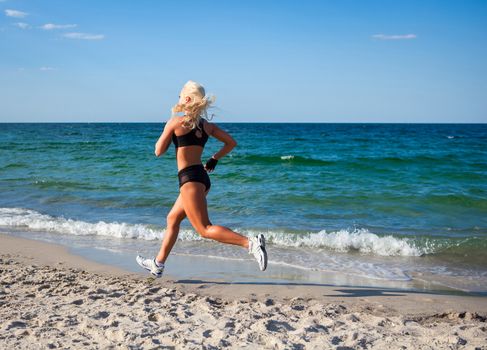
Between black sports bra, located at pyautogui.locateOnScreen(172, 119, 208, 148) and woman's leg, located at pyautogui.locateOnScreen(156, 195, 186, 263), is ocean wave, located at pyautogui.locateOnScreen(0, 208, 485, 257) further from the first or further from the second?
black sports bra, located at pyautogui.locateOnScreen(172, 119, 208, 148)

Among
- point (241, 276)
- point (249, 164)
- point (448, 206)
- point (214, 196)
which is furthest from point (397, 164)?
point (241, 276)

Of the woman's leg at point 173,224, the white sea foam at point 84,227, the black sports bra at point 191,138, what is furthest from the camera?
the white sea foam at point 84,227

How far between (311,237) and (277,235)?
1.89 ft

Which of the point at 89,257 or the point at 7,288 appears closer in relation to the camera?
the point at 7,288

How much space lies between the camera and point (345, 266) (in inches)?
253

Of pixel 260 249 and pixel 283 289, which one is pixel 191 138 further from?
pixel 283 289

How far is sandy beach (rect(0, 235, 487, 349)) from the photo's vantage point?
3500mm

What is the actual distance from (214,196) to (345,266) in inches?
231

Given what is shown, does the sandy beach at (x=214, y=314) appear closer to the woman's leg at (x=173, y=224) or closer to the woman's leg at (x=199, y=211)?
the woman's leg at (x=173, y=224)

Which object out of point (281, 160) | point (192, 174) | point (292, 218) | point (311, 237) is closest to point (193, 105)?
point (192, 174)

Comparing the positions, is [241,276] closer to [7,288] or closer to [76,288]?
[76,288]

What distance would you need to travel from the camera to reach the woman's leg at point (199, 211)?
4.83m

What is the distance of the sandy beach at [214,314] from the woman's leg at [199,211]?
568 mm

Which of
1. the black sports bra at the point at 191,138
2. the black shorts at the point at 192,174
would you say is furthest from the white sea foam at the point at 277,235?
the black sports bra at the point at 191,138
